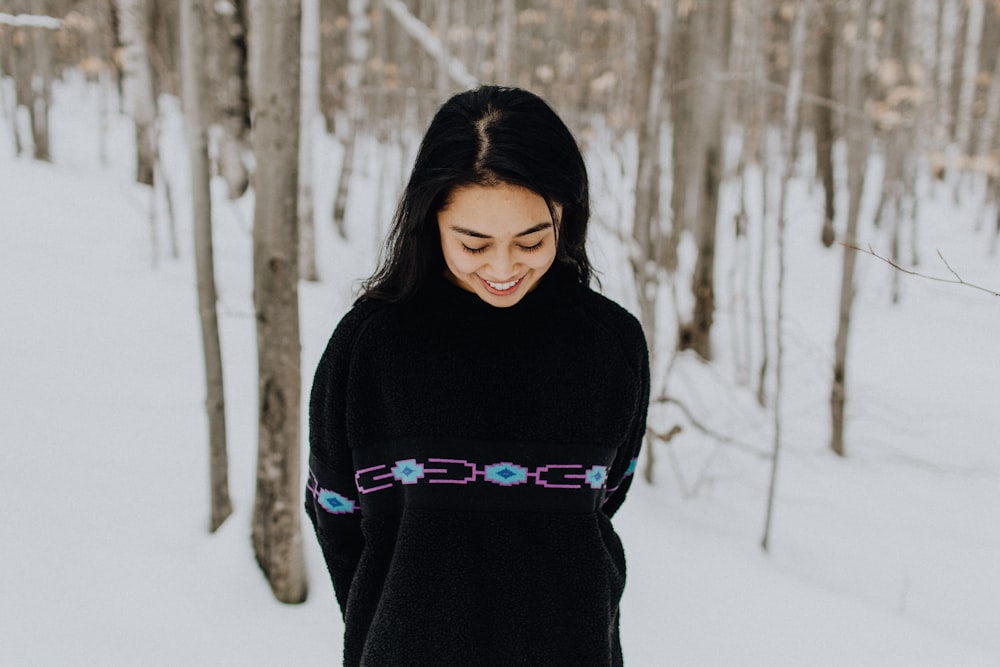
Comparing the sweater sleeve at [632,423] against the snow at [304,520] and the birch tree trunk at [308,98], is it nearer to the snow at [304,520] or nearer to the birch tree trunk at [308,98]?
the snow at [304,520]

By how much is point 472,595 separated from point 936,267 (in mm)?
10628

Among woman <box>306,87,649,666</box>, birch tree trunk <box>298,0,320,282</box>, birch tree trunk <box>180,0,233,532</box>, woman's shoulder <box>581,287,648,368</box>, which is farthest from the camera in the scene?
birch tree trunk <box>298,0,320,282</box>

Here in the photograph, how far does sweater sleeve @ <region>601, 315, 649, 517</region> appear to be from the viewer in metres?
1.32

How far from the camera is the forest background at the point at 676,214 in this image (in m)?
2.31

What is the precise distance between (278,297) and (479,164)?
1.26 meters

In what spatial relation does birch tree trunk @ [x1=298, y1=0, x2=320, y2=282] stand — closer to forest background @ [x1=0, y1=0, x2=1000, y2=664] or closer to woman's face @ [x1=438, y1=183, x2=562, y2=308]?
forest background @ [x1=0, y1=0, x2=1000, y2=664]

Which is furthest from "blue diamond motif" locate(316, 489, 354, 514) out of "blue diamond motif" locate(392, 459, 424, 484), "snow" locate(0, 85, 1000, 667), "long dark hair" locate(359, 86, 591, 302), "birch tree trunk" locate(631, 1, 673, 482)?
"birch tree trunk" locate(631, 1, 673, 482)

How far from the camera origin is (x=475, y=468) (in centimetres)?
121

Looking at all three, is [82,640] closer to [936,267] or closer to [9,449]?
[9,449]

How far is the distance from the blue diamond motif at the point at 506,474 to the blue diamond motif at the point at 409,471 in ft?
0.39

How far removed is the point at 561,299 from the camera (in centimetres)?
130

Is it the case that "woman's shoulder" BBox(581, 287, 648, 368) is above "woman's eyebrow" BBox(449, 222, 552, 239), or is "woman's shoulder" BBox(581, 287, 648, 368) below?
below

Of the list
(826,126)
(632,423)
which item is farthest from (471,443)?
(826,126)

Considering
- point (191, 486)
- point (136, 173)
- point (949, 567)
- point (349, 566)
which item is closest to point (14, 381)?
point (191, 486)
